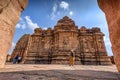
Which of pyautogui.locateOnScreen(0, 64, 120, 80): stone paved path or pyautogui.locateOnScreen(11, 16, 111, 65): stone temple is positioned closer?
pyautogui.locateOnScreen(0, 64, 120, 80): stone paved path

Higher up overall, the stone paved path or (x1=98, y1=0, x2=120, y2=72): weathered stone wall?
(x1=98, y1=0, x2=120, y2=72): weathered stone wall

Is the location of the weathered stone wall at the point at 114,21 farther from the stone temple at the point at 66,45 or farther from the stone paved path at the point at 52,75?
the stone temple at the point at 66,45

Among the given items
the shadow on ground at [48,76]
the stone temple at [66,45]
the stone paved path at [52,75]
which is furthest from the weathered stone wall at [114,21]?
the stone temple at [66,45]

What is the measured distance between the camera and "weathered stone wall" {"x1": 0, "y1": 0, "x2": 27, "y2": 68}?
11.8 feet

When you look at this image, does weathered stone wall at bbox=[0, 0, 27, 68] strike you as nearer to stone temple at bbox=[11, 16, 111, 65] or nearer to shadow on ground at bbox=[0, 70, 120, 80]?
shadow on ground at bbox=[0, 70, 120, 80]

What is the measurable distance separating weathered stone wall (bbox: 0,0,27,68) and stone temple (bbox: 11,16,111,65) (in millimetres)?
9044

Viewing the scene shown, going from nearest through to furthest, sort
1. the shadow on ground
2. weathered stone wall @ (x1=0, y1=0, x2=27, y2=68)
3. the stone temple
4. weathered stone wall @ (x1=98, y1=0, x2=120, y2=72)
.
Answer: the shadow on ground
weathered stone wall @ (x1=98, y1=0, x2=120, y2=72)
weathered stone wall @ (x1=0, y1=0, x2=27, y2=68)
the stone temple

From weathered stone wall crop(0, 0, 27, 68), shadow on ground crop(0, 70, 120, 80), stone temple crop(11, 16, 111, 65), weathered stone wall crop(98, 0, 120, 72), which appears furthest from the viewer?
stone temple crop(11, 16, 111, 65)

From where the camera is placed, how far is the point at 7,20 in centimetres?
387

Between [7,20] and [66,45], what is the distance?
1053 centimetres

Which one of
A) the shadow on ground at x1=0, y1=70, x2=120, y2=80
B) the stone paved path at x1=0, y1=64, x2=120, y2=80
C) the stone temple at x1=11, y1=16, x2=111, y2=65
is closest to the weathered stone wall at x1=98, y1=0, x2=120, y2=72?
the stone paved path at x1=0, y1=64, x2=120, y2=80

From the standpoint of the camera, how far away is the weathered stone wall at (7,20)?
3592mm

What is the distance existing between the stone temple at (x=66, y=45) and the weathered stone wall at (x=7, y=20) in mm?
9044

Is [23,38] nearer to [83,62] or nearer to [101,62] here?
[83,62]
